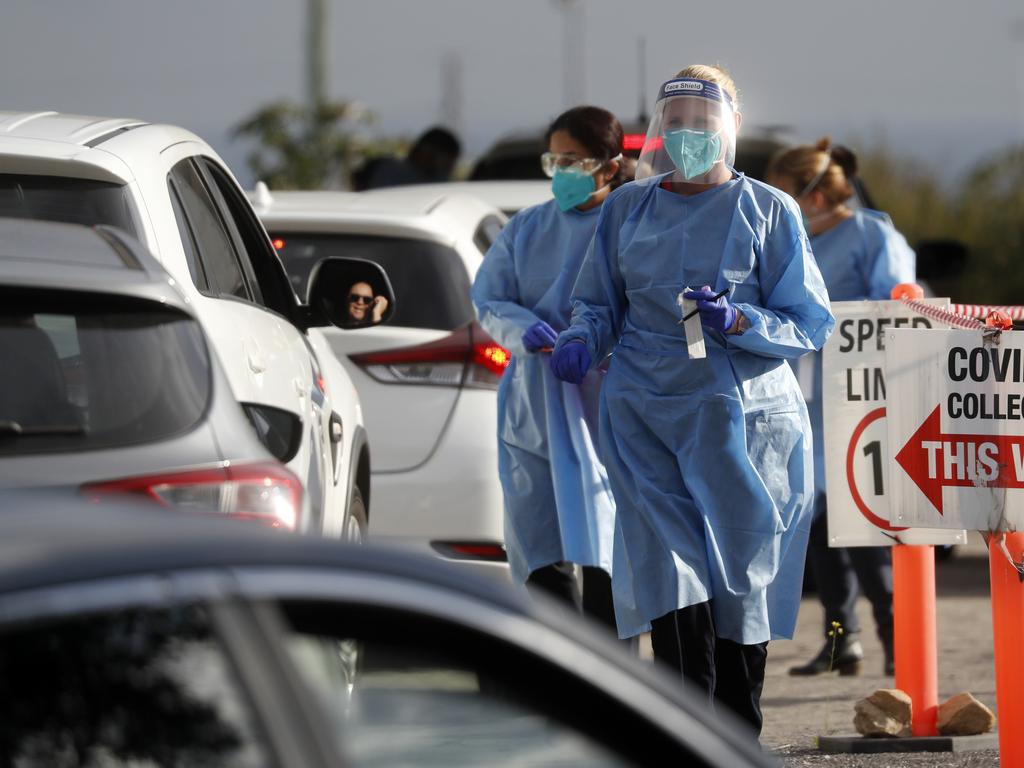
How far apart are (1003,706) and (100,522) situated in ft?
11.3

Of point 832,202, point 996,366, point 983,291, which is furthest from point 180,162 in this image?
point 983,291

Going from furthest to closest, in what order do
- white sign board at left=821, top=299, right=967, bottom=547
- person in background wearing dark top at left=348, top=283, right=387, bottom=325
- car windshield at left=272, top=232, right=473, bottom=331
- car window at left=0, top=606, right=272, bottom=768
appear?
car windshield at left=272, top=232, right=473, bottom=331, white sign board at left=821, top=299, right=967, bottom=547, person in background wearing dark top at left=348, top=283, right=387, bottom=325, car window at left=0, top=606, right=272, bottom=768

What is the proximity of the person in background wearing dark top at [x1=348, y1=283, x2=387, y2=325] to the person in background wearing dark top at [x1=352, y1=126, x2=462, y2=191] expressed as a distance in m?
7.23

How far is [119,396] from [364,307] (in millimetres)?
2264

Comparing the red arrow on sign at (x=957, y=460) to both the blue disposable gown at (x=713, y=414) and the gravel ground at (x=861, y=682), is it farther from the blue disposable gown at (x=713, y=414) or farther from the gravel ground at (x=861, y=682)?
the gravel ground at (x=861, y=682)

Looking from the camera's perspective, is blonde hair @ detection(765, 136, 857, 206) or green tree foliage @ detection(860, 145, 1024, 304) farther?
green tree foliage @ detection(860, 145, 1024, 304)

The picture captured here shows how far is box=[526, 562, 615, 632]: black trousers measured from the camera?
19.8 ft

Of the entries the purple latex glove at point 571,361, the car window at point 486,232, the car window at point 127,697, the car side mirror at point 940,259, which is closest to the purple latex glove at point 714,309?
the purple latex glove at point 571,361

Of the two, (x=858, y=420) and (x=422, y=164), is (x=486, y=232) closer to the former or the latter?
(x=858, y=420)

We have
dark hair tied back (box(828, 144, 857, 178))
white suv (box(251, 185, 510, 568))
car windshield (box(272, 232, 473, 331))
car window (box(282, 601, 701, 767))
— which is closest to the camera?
car window (box(282, 601, 701, 767))

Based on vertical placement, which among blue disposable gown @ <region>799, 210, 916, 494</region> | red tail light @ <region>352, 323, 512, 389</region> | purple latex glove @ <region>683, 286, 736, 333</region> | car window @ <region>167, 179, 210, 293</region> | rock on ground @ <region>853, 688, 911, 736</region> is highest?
car window @ <region>167, 179, 210, 293</region>

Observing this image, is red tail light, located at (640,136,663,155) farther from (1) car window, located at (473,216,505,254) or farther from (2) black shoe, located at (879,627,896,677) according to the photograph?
(2) black shoe, located at (879,627,896,677)

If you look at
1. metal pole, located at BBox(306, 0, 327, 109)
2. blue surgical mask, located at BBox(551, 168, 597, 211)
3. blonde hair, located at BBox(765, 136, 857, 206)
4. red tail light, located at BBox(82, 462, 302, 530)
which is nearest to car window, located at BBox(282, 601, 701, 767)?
red tail light, located at BBox(82, 462, 302, 530)

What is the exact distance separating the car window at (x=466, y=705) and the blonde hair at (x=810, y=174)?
5.48 metres
